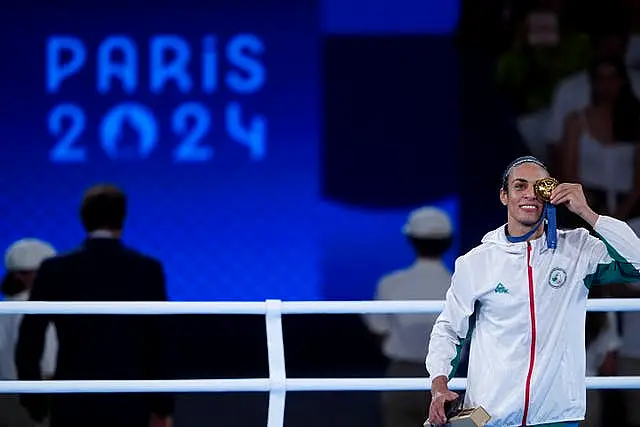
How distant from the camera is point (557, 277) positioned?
3.33 meters

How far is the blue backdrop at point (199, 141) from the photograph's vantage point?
23.9 ft

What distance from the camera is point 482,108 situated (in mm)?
7496

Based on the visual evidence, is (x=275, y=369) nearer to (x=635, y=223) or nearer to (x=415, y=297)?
(x=415, y=297)

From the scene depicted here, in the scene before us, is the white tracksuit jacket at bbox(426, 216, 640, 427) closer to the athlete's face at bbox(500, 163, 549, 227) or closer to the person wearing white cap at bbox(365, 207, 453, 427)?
the athlete's face at bbox(500, 163, 549, 227)

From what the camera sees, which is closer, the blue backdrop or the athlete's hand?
the athlete's hand

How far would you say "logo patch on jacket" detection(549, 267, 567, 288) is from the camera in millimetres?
3322

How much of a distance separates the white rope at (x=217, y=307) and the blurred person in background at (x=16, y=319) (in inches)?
68.2

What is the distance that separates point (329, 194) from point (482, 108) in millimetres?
929

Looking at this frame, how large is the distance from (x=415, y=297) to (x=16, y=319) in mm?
1701

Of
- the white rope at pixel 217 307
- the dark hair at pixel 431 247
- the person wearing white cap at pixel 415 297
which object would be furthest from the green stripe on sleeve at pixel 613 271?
the dark hair at pixel 431 247

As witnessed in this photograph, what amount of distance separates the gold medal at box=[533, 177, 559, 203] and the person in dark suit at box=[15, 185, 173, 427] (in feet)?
5.12

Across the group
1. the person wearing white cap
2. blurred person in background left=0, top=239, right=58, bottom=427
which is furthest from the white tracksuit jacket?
blurred person in background left=0, top=239, right=58, bottom=427

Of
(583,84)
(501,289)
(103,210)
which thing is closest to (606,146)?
(583,84)

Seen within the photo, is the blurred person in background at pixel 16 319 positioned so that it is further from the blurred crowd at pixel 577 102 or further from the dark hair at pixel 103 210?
the blurred crowd at pixel 577 102
